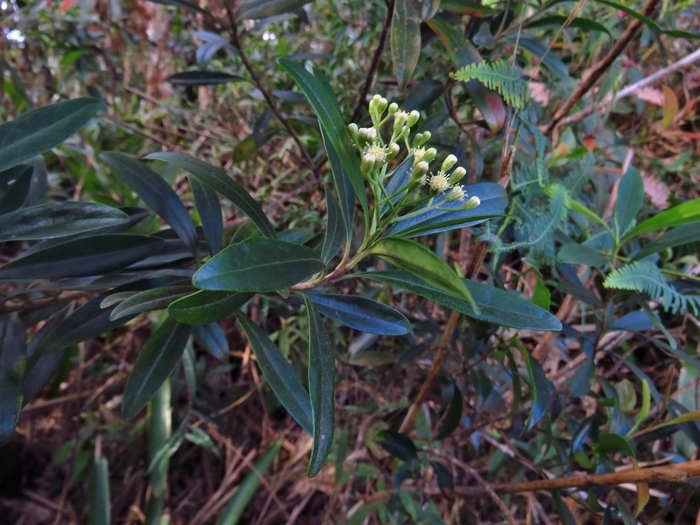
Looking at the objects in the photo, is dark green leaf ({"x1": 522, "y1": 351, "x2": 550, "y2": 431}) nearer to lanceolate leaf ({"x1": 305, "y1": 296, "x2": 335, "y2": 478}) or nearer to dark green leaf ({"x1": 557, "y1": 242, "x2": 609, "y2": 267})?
dark green leaf ({"x1": 557, "y1": 242, "x2": 609, "y2": 267})

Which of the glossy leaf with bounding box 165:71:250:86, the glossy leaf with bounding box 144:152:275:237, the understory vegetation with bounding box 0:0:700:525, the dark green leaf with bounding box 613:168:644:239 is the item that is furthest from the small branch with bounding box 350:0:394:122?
the dark green leaf with bounding box 613:168:644:239

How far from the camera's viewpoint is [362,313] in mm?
452

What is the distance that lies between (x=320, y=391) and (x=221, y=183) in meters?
0.24

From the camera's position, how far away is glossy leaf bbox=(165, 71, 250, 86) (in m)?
0.77

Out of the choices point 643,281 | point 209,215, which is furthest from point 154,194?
point 643,281

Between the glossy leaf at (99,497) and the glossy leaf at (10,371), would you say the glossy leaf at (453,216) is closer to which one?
the glossy leaf at (10,371)

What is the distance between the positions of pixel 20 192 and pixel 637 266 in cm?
81

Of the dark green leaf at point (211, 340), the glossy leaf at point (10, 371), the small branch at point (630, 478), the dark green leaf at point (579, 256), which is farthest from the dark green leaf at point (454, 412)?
the glossy leaf at point (10, 371)

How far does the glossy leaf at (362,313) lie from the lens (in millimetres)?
442

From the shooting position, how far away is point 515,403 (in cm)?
66

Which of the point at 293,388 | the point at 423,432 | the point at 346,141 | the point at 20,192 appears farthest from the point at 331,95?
the point at 423,432

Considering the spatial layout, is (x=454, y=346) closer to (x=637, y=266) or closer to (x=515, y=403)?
→ (x=515, y=403)

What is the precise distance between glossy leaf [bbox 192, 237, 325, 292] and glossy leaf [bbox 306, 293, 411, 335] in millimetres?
74

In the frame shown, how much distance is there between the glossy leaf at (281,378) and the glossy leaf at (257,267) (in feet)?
0.48
